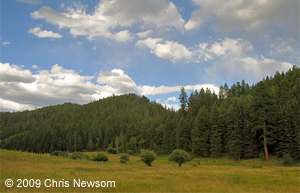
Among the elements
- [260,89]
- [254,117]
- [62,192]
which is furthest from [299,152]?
[62,192]

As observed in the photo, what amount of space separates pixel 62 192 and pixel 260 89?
46.5m

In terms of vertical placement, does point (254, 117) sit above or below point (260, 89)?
below

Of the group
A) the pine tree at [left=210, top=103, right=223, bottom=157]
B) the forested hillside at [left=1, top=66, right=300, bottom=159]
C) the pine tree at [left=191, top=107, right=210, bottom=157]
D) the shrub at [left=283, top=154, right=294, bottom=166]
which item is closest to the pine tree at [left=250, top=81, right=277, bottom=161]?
the forested hillside at [left=1, top=66, right=300, bottom=159]

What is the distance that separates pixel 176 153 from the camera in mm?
35750

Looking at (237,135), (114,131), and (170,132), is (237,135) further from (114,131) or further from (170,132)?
(114,131)

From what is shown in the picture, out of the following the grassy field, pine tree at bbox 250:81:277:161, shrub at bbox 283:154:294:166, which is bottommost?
shrub at bbox 283:154:294:166

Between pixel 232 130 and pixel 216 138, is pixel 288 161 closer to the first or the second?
pixel 232 130

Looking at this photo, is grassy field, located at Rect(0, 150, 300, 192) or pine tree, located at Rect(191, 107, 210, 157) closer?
grassy field, located at Rect(0, 150, 300, 192)

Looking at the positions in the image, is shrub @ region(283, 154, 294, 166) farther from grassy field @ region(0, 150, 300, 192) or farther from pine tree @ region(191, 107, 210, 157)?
pine tree @ region(191, 107, 210, 157)

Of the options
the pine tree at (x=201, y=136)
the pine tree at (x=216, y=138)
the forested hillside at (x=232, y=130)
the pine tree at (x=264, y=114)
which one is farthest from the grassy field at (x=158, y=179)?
the pine tree at (x=201, y=136)

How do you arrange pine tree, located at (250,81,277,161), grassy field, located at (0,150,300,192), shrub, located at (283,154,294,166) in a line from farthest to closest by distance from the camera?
pine tree, located at (250,81,277,161) → shrub, located at (283,154,294,166) → grassy field, located at (0,150,300,192)

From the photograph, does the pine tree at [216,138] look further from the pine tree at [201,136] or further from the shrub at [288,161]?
the shrub at [288,161]

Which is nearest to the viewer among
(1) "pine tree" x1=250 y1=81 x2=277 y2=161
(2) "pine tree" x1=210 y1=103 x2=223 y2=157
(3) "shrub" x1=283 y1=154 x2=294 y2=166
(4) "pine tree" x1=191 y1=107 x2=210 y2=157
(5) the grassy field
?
(5) the grassy field

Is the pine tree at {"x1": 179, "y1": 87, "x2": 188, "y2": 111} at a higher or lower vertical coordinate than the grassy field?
higher
